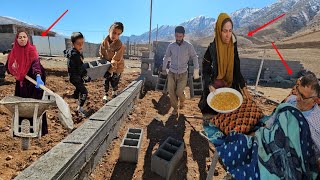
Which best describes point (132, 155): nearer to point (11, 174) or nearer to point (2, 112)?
point (11, 174)

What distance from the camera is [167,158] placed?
3.88m

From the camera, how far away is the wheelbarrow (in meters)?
3.30

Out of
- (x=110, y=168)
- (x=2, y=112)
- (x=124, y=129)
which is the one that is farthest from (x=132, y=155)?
(x=2, y=112)

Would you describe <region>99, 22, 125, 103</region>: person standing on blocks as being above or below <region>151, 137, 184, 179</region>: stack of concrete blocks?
above

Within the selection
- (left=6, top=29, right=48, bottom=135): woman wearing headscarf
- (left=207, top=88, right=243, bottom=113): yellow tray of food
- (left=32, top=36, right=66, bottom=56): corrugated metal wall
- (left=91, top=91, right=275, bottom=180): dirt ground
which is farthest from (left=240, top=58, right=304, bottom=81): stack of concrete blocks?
(left=32, top=36, right=66, bottom=56): corrugated metal wall

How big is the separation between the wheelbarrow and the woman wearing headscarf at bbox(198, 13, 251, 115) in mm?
2029

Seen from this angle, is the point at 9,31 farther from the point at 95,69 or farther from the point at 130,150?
the point at 130,150

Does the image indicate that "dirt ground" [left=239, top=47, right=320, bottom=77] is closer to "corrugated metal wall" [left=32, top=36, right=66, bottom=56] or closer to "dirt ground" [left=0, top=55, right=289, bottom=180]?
"dirt ground" [left=0, top=55, right=289, bottom=180]

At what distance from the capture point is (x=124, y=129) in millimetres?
5254

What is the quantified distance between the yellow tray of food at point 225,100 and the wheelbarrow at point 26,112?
193 cm

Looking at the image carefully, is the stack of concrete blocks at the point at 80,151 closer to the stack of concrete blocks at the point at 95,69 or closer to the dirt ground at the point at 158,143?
the dirt ground at the point at 158,143

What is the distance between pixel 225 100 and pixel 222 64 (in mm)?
767

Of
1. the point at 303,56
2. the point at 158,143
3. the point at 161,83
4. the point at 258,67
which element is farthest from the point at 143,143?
the point at 303,56

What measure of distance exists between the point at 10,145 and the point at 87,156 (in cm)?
145
